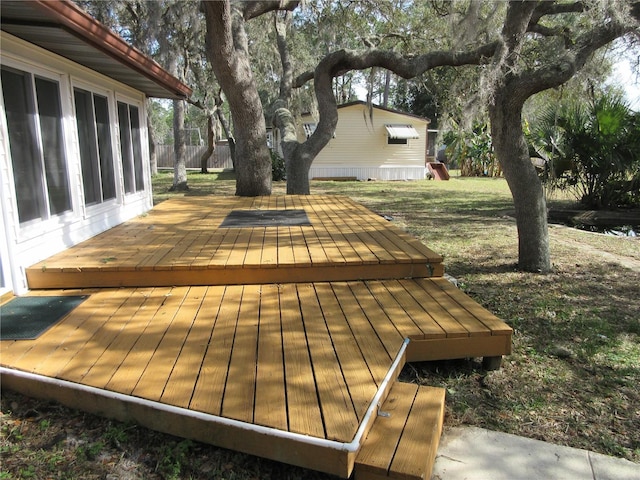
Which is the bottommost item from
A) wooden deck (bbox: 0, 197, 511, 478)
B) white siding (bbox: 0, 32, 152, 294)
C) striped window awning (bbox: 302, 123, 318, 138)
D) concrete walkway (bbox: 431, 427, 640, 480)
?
concrete walkway (bbox: 431, 427, 640, 480)

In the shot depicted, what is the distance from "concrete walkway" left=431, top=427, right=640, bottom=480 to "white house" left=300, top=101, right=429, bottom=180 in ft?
51.4

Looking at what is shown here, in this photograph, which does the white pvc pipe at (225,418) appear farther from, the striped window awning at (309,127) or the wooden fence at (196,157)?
the wooden fence at (196,157)

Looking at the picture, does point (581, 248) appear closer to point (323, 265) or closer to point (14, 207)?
point (323, 265)

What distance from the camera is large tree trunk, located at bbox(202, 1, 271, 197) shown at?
6.53 meters

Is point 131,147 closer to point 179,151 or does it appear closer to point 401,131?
point 179,151

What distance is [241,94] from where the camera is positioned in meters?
7.35

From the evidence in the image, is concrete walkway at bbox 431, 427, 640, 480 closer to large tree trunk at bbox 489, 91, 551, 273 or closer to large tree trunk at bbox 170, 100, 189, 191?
large tree trunk at bbox 489, 91, 551, 273

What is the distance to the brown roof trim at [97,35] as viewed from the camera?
2.62m

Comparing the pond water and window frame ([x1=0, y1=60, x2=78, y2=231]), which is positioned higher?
window frame ([x1=0, y1=60, x2=78, y2=231])

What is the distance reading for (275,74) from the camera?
722 inches

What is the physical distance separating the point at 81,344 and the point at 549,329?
2.98m

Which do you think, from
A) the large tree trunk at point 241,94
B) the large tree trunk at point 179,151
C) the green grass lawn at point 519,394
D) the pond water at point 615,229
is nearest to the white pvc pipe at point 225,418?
the green grass lawn at point 519,394

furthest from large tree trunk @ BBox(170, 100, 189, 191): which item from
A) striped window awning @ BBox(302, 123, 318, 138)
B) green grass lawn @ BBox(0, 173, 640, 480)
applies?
green grass lawn @ BBox(0, 173, 640, 480)

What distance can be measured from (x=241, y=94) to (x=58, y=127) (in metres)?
3.87
